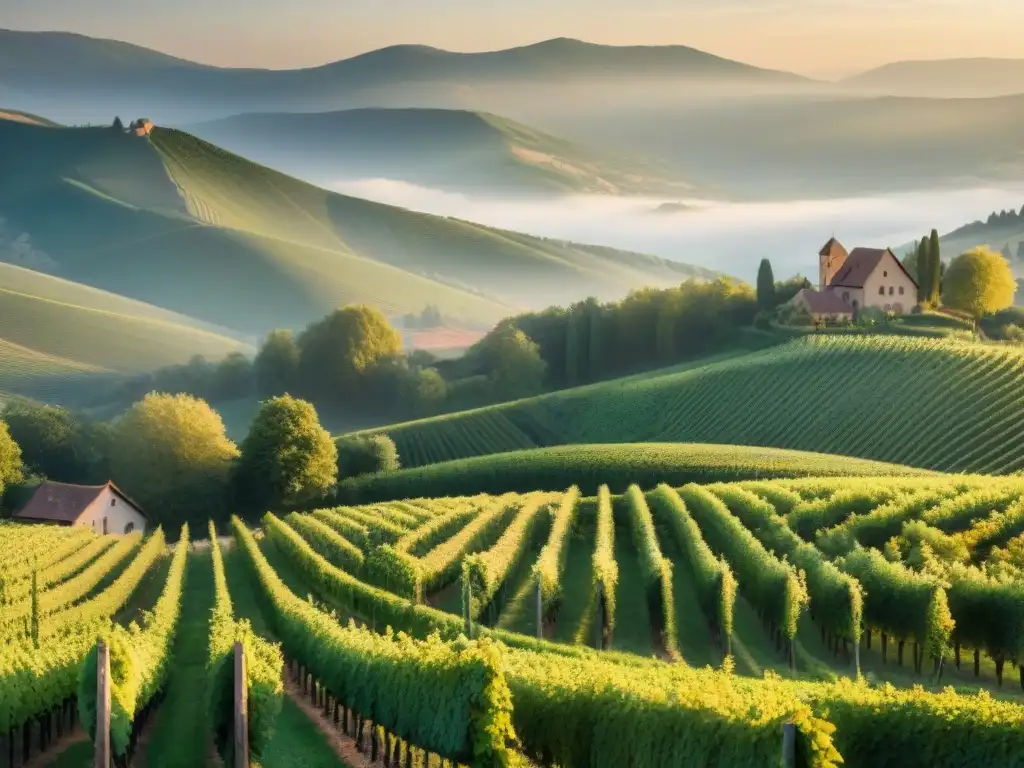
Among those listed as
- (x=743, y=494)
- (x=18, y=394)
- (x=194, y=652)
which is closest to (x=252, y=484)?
(x=743, y=494)

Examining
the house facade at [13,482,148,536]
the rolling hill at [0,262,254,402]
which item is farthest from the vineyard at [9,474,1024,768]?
the rolling hill at [0,262,254,402]

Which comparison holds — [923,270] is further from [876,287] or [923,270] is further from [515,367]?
[515,367]

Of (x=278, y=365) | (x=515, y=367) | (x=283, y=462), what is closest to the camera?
(x=283, y=462)

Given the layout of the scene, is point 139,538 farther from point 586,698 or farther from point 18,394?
point 18,394

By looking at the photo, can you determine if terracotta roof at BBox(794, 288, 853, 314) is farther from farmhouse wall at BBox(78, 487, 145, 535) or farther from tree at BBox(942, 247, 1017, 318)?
farmhouse wall at BBox(78, 487, 145, 535)

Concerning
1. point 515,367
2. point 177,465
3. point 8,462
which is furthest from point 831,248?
point 8,462
